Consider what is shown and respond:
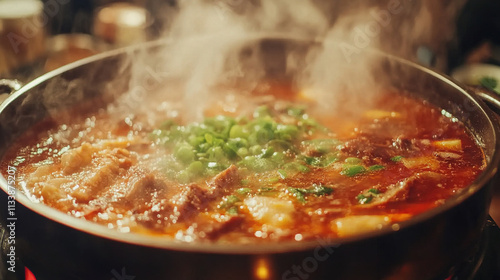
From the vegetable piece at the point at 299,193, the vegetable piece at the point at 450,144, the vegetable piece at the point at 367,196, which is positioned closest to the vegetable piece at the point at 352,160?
the vegetable piece at the point at 367,196

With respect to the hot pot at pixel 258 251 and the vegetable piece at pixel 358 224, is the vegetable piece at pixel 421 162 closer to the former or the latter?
the hot pot at pixel 258 251

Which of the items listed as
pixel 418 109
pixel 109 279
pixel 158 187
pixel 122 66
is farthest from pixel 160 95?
pixel 109 279

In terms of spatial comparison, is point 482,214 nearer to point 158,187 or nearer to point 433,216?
point 433,216

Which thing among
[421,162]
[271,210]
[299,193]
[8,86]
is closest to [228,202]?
A: [271,210]

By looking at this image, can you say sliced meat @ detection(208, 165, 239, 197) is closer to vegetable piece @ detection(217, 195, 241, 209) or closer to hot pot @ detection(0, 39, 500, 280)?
vegetable piece @ detection(217, 195, 241, 209)

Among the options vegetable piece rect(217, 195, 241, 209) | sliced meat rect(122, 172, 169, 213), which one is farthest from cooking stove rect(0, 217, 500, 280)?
vegetable piece rect(217, 195, 241, 209)

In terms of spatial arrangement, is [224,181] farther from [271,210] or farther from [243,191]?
[271,210]
